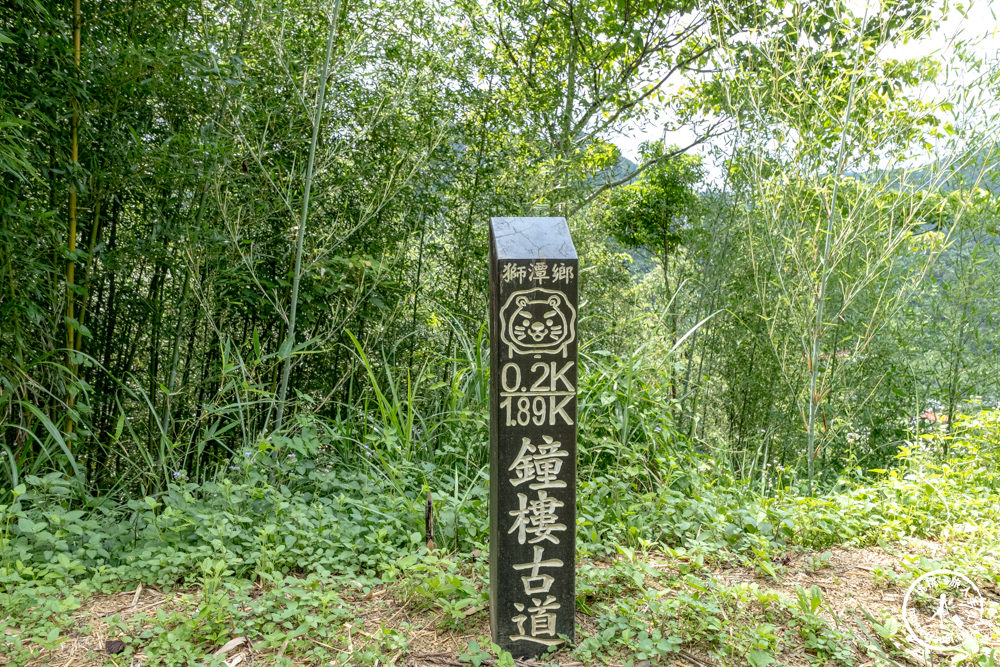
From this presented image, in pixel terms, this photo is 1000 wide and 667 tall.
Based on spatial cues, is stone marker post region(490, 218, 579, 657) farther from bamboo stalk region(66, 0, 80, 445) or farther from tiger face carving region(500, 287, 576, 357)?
bamboo stalk region(66, 0, 80, 445)

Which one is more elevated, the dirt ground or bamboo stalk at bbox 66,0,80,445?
bamboo stalk at bbox 66,0,80,445

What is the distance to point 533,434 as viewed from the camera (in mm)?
1938

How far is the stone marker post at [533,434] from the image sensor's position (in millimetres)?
1911

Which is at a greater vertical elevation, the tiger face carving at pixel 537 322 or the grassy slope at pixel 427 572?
the tiger face carving at pixel 537 322

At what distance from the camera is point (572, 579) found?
6.62 feet

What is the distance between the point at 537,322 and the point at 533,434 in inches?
12.3

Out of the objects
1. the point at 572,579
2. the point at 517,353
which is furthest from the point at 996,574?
the point at 517,353

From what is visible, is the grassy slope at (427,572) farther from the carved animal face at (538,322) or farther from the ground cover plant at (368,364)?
the carved animal face at (538,322)

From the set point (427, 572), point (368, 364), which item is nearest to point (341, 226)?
point (368, 364)

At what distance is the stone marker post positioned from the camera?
1911 mm

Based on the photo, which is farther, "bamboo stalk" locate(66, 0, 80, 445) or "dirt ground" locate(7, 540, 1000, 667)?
"bamboo stalk" locate(66, 0, 80, 445)

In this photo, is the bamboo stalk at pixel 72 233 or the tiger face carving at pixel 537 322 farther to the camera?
the bamboo stalk at pixel 72 233

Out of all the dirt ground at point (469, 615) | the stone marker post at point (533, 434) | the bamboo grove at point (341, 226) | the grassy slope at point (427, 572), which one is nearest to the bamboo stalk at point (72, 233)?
the bamboo grove at point (341, 226)

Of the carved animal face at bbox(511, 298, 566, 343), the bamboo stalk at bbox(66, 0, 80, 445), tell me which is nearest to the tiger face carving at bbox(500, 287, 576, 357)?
the carved animal face at bbox(511, 298, 566, 343)
